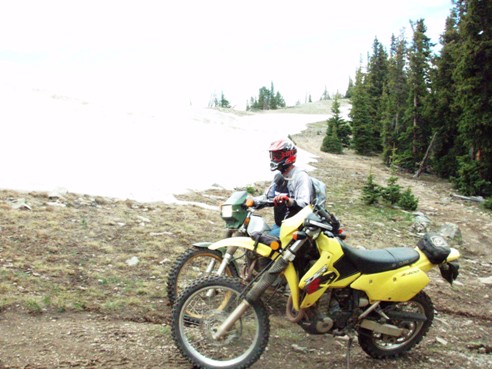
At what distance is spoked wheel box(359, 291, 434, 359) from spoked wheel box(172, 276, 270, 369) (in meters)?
1.41

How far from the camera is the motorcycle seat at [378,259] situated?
476 centimetres

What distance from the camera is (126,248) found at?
809 centimetres

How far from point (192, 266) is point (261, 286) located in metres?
1.52

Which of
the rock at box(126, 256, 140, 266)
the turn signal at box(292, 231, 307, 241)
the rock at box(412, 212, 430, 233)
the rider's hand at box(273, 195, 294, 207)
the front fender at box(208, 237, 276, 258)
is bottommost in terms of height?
the rock at box(412, 212, 430, 233)

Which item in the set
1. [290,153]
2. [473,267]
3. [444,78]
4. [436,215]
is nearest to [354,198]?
[436,215]

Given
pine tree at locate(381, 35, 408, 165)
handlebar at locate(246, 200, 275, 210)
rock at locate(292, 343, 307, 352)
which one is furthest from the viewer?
pine tree at locate(381, 35, 408, 165)

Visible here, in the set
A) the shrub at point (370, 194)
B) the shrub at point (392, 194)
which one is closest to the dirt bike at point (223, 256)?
the shrub at point (370, 194)

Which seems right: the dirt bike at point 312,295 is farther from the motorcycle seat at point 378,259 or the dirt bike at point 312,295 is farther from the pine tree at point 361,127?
the pine tree at point 361,127

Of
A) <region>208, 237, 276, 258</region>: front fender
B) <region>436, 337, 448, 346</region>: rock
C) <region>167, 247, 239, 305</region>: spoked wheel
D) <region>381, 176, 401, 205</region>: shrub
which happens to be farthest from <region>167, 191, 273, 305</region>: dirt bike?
<region>381, 176, 401, 205</region>: shrub

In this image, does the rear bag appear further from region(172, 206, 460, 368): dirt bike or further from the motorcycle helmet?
the motorcycle helmet

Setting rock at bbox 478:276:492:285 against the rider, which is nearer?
the rider

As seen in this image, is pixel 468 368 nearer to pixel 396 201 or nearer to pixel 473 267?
pixel 473 267

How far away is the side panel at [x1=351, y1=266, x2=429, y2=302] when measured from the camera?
480 centimetres

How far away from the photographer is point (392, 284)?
484 cm
